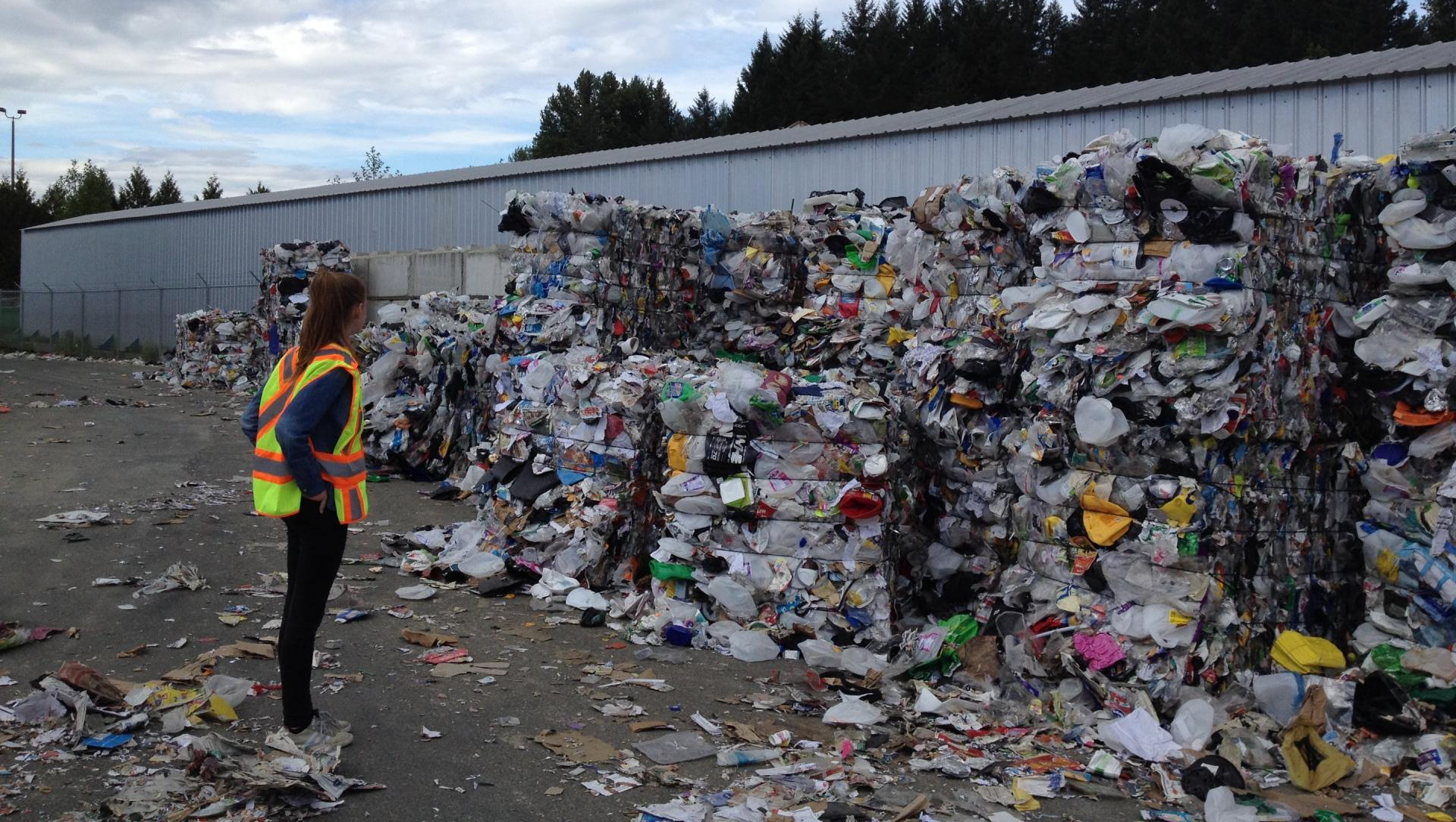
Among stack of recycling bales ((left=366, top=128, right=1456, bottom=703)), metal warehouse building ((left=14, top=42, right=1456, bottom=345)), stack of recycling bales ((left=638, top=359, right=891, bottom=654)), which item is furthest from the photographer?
metal warehouse building ((left=14, top=42, right=1456, bottom=345))

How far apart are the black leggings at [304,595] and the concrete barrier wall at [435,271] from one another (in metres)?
10.4

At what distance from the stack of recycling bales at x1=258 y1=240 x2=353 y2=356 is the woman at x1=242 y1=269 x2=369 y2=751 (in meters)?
11.1

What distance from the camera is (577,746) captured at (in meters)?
3.58

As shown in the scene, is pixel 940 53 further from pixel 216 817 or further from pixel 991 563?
pixel 216 817

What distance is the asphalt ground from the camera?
3197 millimetres

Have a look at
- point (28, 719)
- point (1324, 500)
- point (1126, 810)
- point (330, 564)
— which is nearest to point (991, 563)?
point (1324, 500)

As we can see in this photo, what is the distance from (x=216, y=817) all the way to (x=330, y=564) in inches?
29.4

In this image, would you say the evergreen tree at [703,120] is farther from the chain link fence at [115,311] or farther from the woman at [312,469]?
the woman at [312,469]

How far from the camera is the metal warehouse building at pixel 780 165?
9992 mm

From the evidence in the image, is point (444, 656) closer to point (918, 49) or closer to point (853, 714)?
point (853, 714)

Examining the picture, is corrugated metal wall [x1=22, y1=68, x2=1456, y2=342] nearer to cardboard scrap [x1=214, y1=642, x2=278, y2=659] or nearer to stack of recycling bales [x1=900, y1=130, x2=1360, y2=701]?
stack of recycling bales [x1=900, y1=130, x2=1360, y2=701]

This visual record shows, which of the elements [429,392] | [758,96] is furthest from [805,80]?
[429,392]

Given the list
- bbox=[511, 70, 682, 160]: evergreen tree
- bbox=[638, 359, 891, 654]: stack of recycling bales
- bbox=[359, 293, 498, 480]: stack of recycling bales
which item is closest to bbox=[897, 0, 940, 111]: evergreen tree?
bbox=[511, 70, 682, 160]: evergreen tree

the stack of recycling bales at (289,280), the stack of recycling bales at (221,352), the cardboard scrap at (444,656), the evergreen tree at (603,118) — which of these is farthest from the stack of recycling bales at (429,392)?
the evergreen tree at (603,118)
